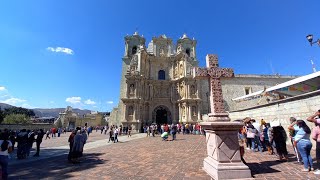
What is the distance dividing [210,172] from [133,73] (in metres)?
24.6

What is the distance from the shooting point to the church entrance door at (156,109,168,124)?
100 feet

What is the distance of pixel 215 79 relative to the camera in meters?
5.54

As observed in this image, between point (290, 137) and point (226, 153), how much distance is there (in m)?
4.61

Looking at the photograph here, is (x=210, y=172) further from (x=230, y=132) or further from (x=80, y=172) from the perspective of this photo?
(x=80, y=172)

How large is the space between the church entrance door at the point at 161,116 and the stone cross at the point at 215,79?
2542 centimetres

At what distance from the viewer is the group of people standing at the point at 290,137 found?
15.4ft

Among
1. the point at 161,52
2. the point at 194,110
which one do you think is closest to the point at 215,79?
the point at 194,110

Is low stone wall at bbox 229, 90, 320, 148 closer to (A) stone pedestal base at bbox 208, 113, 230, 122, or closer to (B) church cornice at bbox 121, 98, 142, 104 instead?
(A) stone pedestal base at bbox 208, 113, 230, 122

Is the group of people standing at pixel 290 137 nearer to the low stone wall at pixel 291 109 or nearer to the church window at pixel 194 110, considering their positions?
the low stone wall at pixel 291 109

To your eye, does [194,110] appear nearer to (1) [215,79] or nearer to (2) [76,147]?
(2) [76,147]

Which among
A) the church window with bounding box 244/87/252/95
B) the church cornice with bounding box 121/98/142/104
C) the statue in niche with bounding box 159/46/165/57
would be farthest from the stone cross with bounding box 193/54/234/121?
the church window with bounding box 244/87/252/95

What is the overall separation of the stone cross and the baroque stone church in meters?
22.1

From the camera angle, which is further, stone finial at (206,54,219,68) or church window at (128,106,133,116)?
church window at (128,106,133,116)

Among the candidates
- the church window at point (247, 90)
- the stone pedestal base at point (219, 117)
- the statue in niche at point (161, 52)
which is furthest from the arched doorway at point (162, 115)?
the stone pedestal base at point (219, 117)
